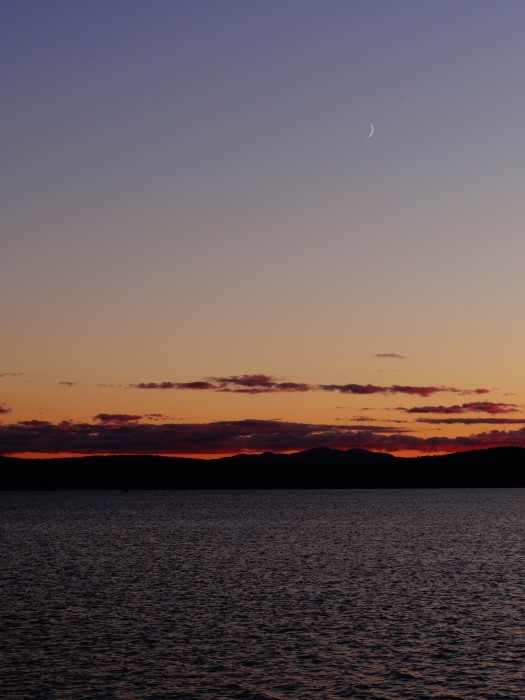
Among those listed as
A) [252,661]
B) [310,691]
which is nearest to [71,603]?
[252,661]

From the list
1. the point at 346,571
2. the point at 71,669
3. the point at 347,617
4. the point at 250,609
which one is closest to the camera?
the point at 71,669

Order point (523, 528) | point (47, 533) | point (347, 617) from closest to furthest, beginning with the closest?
point (347, 617), point (47, 533), point (523, 528)

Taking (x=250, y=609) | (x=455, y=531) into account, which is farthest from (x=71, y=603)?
(x=455, y=531)

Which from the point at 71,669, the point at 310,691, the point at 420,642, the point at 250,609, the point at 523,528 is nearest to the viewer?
the point at 310,691

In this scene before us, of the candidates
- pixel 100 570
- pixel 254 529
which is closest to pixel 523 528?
pixel 254 529

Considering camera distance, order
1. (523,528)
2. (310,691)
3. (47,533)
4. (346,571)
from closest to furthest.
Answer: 1. (310,691)
2. (346,571)
3. (47,533)
4. (523,528)

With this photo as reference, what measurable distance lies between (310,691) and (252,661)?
7426mm

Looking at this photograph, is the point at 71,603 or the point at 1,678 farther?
the point at 71,603

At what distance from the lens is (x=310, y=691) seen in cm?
4372

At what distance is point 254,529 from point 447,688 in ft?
480

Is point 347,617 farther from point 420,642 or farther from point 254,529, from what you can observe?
point 254,529

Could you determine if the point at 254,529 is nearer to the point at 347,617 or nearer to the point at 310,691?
the point at 347,617

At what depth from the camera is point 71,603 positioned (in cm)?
7344

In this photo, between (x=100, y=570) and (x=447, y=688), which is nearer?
(x=447, y=688)
